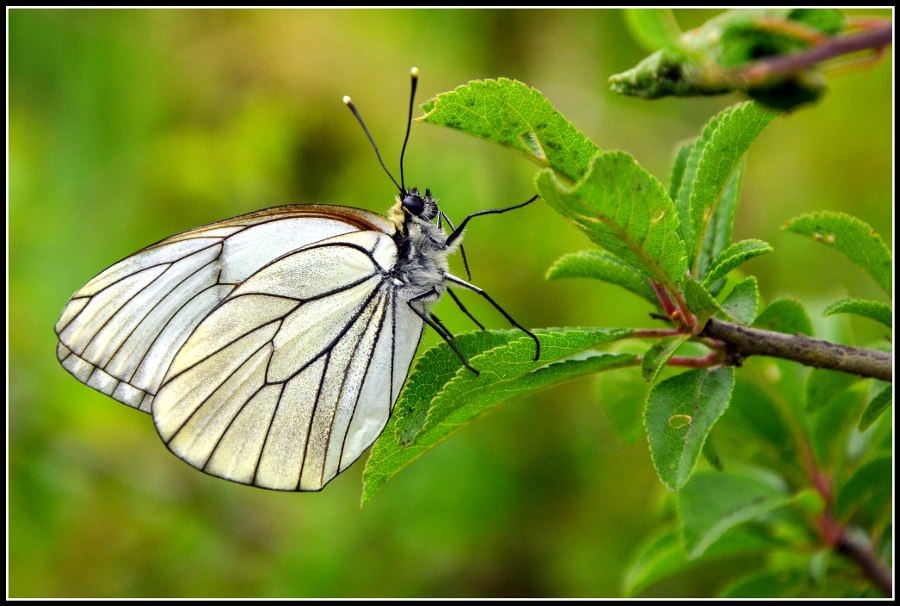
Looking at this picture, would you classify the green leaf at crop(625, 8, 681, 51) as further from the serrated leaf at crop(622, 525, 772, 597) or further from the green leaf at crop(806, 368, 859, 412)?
the serrated leaf at crop(622, 525, 772, 597)

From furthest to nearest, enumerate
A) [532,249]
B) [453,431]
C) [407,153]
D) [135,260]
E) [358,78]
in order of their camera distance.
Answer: [358,78], [407,153], [532,249], [135,260], [453,431]

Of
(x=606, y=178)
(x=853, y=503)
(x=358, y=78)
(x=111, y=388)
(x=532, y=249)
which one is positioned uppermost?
(x=358, y=78)

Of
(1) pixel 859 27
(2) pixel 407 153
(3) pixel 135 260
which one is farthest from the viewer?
(2) pixel 407 153

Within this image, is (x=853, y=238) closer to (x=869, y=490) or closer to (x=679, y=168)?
(x=679, y=168)

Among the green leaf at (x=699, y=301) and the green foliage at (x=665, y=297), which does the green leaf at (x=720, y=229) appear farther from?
the green leaf at (x=699, y=301)

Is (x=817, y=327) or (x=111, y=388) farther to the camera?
(x=111, y=388)

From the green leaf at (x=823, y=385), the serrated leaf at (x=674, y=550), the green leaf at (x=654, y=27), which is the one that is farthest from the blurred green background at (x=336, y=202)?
the green leaf at (x=654, y=27)

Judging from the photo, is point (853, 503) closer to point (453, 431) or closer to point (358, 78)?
point (453, 431)

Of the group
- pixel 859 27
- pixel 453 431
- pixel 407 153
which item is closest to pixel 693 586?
pixel 453 431
